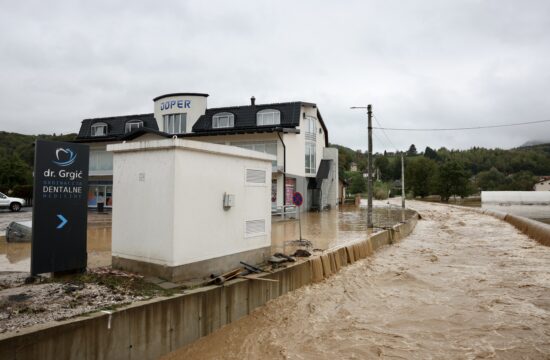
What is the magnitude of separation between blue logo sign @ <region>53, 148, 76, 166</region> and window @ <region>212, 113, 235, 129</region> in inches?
942

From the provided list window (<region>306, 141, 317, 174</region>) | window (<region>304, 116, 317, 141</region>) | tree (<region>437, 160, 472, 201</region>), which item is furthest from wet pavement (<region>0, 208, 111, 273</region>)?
tree (<region>437, 160, 472, 201</region>)

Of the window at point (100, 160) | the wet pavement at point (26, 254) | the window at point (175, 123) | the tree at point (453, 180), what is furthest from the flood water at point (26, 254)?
the tree at point (453, 180)

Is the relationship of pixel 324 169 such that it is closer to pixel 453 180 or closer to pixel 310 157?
pixel 310 157

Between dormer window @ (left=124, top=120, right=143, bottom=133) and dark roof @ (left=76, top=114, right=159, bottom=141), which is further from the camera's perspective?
dormer window @ (left=124, top=120, right=143, bottom=133)

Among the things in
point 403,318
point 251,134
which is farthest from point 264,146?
point 403,318

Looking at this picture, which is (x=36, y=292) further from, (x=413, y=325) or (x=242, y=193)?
(x=413, y=325)

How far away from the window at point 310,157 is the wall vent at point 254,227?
74.9ft

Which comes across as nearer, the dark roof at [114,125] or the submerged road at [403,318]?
the submerged road at [403,318]

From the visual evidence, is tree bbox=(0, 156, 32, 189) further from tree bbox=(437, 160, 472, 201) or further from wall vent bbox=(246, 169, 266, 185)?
tree bbox=(437, 160, 472, 201)

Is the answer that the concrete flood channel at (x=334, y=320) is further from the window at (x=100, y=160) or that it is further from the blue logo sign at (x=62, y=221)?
the window at (x=100, y=160)

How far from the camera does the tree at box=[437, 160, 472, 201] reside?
77562 mm

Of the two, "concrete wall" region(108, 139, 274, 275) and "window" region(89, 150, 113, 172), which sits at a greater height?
"window" region(89, 150, 113, 172)

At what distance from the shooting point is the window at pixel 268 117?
3031 centimetres

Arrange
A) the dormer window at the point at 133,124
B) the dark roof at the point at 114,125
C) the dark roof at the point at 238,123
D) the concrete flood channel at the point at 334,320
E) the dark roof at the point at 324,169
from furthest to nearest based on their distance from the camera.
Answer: the dormer window at the point at 133,124 < the dark roof at the point at 114,125 < the dark roof at the point at 324,169 < the dark roof at the point at 238,123 < the concrete flood channel at the point at 334,320
